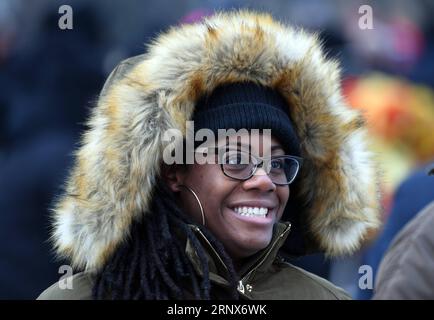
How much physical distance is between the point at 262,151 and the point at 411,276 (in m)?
0.99

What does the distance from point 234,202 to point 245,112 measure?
0.93ft

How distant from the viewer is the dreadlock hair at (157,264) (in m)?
2.48

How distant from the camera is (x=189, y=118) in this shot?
2.65 metres

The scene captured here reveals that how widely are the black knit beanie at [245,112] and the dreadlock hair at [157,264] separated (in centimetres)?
30

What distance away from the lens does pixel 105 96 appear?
2740mm

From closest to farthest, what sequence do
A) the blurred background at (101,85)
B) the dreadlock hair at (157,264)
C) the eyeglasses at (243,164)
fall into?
1. the dreadlock hair at (157,264)
2. the eyeglasses at (243,164)
3. the blurred background at (101,85)

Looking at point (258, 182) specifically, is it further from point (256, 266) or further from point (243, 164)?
point (256, 266)

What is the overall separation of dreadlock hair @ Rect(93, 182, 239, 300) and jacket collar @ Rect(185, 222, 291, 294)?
18 millimetres

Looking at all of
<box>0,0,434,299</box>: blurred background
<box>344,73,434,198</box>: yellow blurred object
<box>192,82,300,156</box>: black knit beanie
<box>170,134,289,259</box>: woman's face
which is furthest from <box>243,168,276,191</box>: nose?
<box>344,73,434,198</box>: yellow blurred object

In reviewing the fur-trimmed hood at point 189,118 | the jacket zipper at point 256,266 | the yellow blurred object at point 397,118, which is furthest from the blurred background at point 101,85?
the jacket zipper at point 256,266

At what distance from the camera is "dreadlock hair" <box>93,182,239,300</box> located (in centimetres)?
248

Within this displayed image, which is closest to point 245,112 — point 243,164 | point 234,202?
point 243,164

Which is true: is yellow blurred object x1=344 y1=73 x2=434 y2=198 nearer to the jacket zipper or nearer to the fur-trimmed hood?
the fur-trimmed hood

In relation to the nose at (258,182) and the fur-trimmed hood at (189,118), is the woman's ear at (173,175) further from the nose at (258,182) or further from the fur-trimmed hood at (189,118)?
the nose at (258,182)
